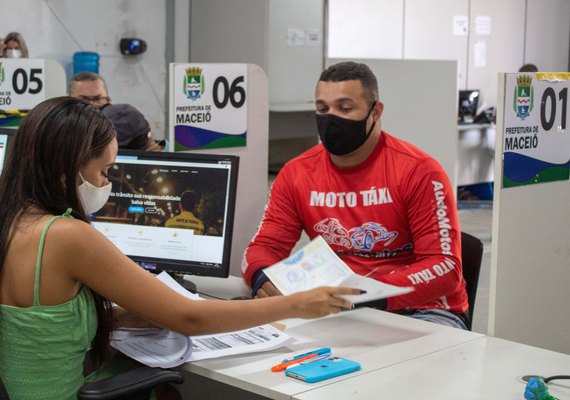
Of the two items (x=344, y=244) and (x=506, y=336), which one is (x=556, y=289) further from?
(x=344, y=244)

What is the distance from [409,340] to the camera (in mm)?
2205

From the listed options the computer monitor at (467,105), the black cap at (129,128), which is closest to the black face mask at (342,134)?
the black cap at (129,128)

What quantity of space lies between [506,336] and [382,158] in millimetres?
688

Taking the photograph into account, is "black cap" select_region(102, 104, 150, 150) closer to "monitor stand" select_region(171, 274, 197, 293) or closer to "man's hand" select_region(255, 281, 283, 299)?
"monitor stand" select_region(171, 274, 197, 293)

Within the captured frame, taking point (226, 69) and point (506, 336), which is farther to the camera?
point (226, 69)

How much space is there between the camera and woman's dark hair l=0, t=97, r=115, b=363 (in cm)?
182

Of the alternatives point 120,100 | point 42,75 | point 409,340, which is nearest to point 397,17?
Answer: point 120,100

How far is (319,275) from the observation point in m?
2.23

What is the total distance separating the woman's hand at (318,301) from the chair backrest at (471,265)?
844mm

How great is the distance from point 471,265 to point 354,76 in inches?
28.3

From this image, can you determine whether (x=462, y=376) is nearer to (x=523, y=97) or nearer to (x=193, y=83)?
(x=523, y=97)

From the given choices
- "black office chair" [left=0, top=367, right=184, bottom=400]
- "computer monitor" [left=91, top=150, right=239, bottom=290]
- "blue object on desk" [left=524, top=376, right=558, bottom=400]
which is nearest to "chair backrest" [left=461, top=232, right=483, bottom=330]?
"computer monitor" [left=91, top=150, right=239, bottom=290]

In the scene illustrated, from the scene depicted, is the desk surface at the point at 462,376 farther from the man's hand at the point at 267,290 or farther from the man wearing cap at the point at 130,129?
the man wearing cap at the point at 130,129

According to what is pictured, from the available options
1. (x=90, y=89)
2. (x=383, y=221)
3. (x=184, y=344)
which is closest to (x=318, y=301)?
(x=184, y=344)
